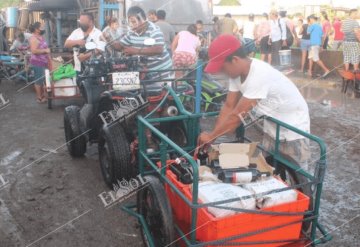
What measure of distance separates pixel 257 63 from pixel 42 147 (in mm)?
4006

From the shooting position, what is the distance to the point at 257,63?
123 inches

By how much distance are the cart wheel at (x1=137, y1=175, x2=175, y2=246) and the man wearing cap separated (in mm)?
584

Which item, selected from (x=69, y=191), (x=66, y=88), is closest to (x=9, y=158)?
(x=69, y=191)

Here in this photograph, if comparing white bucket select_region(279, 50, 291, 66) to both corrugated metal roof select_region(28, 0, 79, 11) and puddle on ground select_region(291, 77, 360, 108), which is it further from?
corrugated metal roof select_region(28, 0, 79, 11)

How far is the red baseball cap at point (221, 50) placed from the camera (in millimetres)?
3020

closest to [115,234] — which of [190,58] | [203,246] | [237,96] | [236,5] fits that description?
[203,246]

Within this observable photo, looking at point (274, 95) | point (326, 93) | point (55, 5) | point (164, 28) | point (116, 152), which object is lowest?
point (326, 93)

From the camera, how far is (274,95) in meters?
3.22

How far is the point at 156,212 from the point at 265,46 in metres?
11.1

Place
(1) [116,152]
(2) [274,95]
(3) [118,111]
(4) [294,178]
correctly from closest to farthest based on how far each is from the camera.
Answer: (2) [274,95], (4) [294,178], (1) [116,152], (3) [118,111]

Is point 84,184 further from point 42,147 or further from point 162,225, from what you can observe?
point 162,225

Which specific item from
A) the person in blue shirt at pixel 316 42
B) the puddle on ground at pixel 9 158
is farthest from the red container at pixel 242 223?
the person in blue shirt at pixel 316 42

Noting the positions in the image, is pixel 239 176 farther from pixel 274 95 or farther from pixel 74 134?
pixel 74 134

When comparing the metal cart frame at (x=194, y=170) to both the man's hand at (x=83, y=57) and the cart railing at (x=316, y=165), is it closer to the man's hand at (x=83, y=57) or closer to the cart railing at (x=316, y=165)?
the cart railing at (x=316, y=165)
